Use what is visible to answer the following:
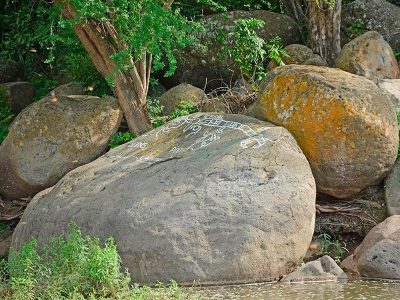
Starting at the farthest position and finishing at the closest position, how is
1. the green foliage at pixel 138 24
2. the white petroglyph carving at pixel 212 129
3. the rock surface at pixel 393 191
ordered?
the green foliage at pixel 138 24 → the rock surface at pixel 393 191 → the white petroglyph carving at pixel 212 129

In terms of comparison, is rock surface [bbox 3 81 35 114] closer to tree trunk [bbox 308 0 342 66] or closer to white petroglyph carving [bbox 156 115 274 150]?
white petroglyph carving [bbox 156 115 274 150]

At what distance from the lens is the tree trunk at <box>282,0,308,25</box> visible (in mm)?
14195

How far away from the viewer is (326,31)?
13055mm

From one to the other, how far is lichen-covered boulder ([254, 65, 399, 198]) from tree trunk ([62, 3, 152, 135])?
2.30 m

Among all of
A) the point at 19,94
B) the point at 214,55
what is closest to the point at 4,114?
the point at 19,94

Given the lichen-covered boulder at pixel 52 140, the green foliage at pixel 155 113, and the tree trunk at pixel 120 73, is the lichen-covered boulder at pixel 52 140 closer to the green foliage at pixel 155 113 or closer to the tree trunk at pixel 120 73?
the tree trunk at pixel 120 73

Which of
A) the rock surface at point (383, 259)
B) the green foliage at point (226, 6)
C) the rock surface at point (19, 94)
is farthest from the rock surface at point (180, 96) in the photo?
the rock surface at point (383, 259)

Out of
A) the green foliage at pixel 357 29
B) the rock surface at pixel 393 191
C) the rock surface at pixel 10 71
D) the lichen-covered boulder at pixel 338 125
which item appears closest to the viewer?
the lichen-covered boulder at pixel 338 125

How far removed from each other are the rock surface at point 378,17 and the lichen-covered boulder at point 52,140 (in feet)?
15.1

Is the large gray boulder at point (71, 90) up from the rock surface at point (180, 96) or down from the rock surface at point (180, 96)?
→ up

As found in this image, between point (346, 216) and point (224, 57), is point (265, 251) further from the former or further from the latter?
point (224, 57)

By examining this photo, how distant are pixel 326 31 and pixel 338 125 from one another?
3.85 meters

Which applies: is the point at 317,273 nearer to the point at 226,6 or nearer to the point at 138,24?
the point at 138,24

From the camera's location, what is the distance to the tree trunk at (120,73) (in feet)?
37.6
